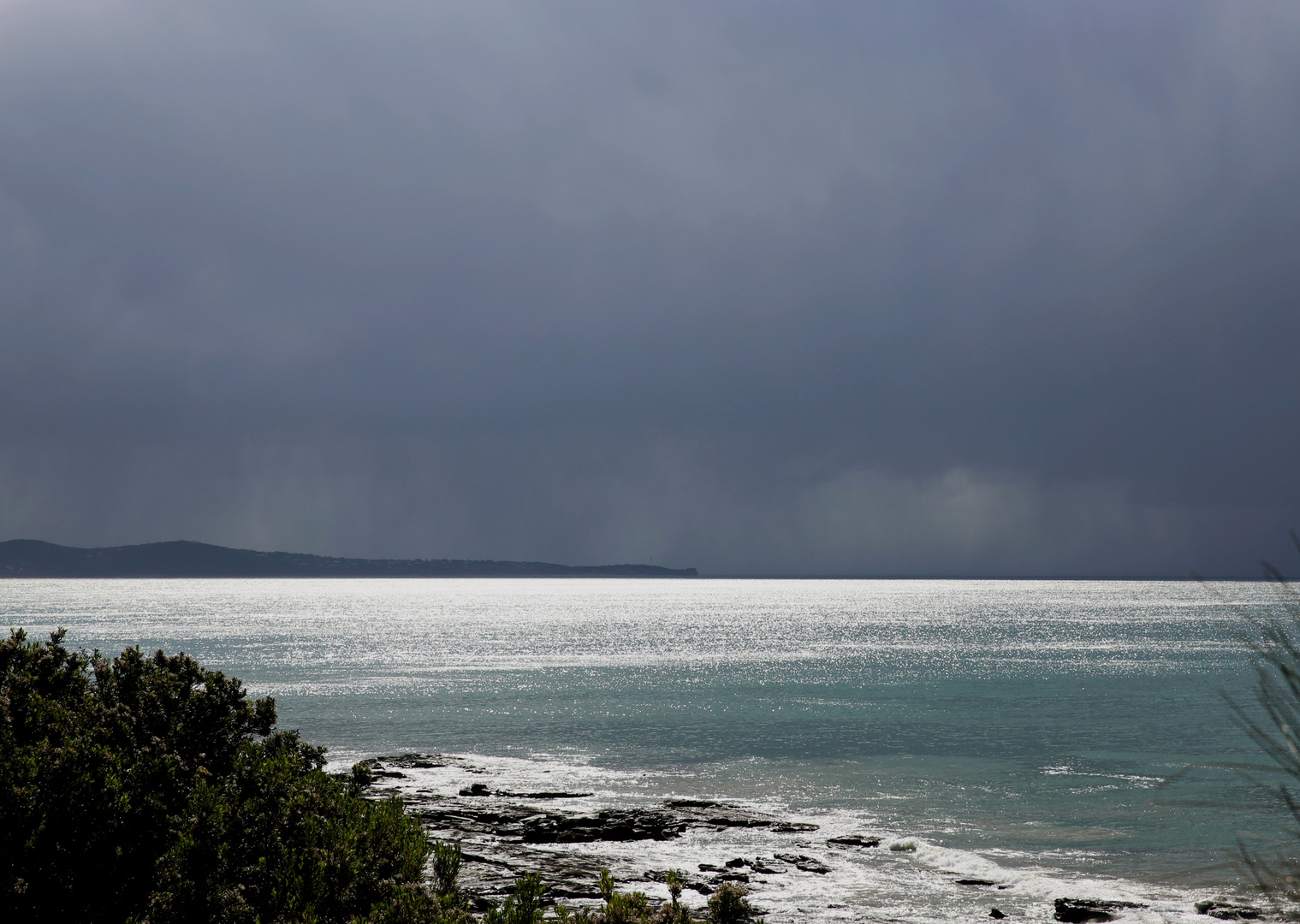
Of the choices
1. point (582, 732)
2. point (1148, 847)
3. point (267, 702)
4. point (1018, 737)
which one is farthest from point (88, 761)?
point (1018, 737)

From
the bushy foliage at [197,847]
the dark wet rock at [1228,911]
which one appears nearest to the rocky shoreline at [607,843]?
the dark wet rock at [1228,911]

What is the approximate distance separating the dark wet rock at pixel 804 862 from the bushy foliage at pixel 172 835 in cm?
1307

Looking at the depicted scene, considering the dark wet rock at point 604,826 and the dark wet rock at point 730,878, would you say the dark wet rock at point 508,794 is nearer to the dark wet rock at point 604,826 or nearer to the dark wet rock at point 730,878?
the dark wet rock at point 604,826

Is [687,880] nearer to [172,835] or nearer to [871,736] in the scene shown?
[172,835]

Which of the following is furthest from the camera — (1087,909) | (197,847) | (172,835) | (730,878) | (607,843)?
(607,843)

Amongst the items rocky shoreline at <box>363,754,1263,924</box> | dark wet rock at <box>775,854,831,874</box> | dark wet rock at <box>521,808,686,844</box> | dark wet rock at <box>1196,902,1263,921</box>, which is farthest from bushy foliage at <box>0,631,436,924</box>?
dark wet rock at <box>1196,902,1263,921</box>

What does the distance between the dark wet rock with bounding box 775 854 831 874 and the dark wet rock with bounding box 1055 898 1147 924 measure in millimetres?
5844

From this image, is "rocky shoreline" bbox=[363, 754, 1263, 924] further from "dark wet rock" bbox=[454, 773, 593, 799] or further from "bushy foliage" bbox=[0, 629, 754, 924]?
"bushy foliage" bbox=[0, 629, 754, 924]

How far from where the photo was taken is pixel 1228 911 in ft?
68.8

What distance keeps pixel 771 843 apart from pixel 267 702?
15892mm

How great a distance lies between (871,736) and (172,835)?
138ft

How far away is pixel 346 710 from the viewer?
189ft

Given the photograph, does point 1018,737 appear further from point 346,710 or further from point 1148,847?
point 346,710

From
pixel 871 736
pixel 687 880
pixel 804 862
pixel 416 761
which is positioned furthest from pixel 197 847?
pixel 871 736
